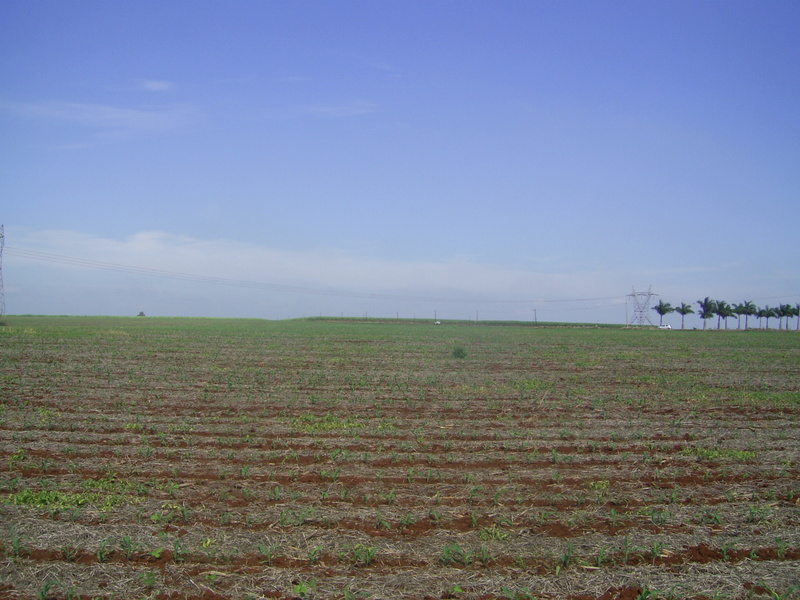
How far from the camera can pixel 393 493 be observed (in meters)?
8.65

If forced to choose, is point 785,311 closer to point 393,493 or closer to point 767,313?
point 767,313

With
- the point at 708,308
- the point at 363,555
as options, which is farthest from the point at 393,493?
the point at 708,308

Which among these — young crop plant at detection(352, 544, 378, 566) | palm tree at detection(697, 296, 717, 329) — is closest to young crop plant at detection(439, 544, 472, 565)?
young crop plant at detection(352, 544, 378, 566)

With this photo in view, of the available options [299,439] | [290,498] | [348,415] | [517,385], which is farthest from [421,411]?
[290,498]

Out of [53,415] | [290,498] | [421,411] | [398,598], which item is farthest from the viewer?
[421,411]

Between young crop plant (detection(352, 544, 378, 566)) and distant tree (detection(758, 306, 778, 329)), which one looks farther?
distant tree (detection(758, 306, 778, 329))

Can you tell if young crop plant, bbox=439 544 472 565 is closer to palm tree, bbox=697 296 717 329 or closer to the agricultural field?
the agricultural field

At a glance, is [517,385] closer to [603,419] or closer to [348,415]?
[603,419]

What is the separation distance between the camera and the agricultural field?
620 cm

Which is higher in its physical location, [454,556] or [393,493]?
[393,493]

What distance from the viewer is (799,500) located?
8.80m

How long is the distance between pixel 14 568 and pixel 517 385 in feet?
55.2

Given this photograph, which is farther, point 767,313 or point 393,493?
point 767,313

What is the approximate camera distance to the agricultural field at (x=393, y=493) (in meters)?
6.20
